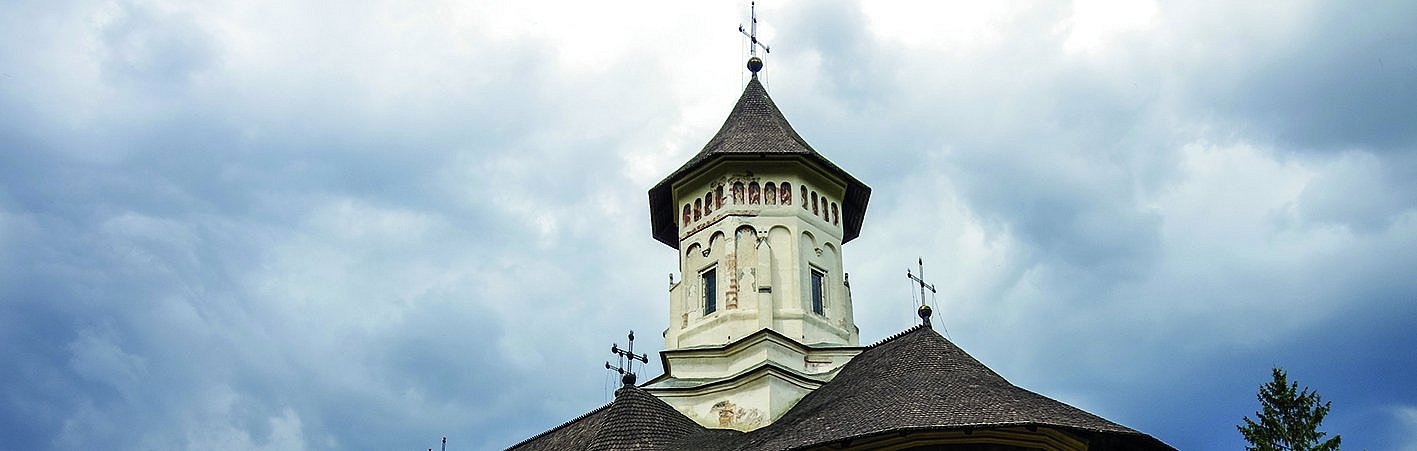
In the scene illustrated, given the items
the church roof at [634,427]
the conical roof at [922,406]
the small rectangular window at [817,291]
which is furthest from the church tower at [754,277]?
the conical roof at [922,406]

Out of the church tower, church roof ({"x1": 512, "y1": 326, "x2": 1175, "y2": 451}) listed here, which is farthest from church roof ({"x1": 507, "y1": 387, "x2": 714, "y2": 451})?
the church tower

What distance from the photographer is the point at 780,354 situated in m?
27.0

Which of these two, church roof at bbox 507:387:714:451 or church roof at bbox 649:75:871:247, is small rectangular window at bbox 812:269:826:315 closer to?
church roof at bbox 649:75:871:247

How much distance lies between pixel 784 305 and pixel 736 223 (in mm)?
2139

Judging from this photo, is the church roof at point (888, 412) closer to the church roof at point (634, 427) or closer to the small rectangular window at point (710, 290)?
the church roof at point (634, 427)

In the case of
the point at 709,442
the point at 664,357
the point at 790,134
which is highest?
the point at 790,134

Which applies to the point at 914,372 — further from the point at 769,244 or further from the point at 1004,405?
the point at 769,244

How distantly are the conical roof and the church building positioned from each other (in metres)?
0.04

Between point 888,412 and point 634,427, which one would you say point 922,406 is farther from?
point 634,427

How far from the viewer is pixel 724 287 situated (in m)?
28.4

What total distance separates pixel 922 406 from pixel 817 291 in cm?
915

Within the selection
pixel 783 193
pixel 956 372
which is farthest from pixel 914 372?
pixel 783 193

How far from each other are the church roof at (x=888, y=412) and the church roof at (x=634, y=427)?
2 centimetres

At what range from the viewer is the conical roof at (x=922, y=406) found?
1941 cm
